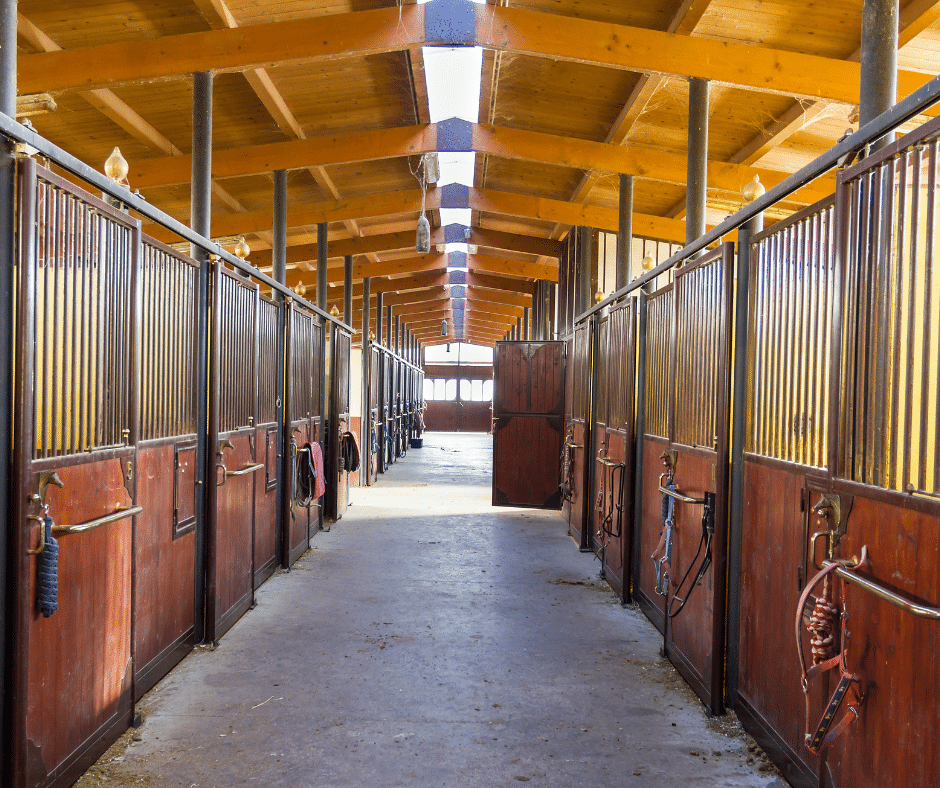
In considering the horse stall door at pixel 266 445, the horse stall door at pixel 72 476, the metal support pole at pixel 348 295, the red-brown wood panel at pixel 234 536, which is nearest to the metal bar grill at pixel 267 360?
the horse stall door at pixel 266 445

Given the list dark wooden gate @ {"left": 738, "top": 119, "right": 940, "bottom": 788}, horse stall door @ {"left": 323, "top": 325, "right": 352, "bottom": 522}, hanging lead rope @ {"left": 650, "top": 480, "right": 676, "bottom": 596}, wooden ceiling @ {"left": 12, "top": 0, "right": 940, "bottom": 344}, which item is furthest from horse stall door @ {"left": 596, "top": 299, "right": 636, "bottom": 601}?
horse stall door @ {"left": 323, "top": 325, "right": 352, "bottom": 522}

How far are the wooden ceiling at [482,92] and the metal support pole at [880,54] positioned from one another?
1744 millimetres

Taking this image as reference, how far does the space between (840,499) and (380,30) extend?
3797 mm

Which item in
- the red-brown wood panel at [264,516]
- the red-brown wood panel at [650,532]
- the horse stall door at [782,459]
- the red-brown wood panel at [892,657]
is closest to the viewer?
the red-brown wood panel at [892,657]

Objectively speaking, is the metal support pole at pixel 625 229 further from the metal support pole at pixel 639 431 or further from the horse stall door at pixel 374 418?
the horse stall door at pixel 374 418

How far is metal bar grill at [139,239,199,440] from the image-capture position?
9.21 ft

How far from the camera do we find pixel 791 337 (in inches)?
91.8

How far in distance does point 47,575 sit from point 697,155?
12.4ft

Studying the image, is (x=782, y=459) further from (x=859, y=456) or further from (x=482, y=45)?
(x=482, y=45)

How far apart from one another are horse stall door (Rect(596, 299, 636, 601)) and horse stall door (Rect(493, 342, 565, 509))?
2.56 meters

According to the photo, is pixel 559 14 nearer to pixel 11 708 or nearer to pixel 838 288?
pixel 838 288

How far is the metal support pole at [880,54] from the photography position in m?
2.19

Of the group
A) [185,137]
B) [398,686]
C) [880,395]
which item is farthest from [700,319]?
[185,137]

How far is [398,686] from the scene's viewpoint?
295 cm
